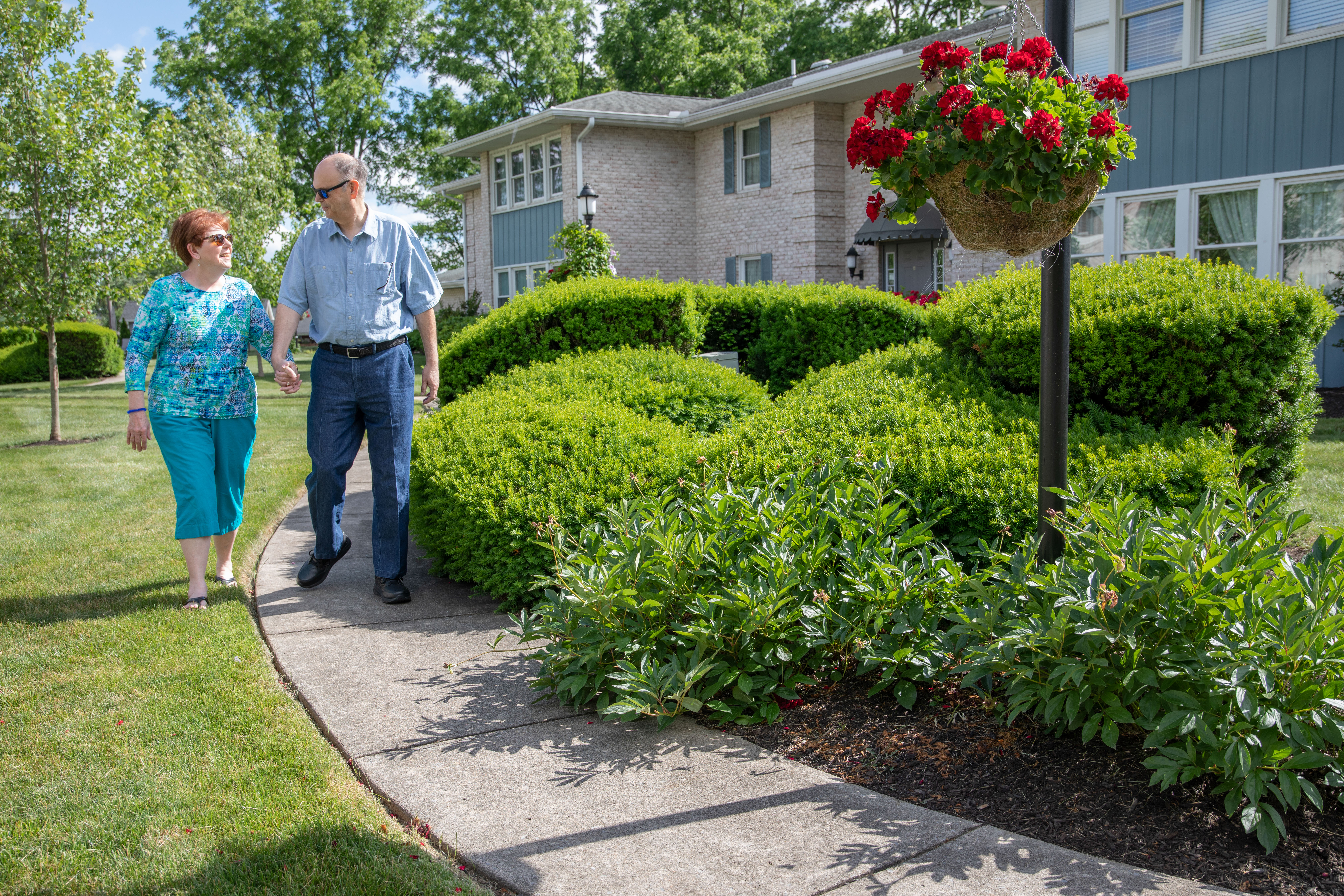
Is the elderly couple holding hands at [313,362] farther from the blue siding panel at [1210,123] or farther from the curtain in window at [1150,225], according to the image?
the curtain in window at [1150,225]

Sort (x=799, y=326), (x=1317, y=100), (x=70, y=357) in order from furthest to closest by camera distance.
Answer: (x=70, y=357) < (x=1317, y=100) < (x=799, y=326)

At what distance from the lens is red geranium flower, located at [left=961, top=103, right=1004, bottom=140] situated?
2.88 metres

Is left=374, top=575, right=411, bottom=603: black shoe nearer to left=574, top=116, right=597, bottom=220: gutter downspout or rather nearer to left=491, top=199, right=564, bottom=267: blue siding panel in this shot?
left=574, top=116, right=597, bottom=220: gutter downspout

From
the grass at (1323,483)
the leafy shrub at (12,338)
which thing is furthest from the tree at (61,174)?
the leafy shrub at (12,338)

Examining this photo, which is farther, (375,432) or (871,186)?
(871,186)

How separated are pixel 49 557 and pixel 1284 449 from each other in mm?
6996

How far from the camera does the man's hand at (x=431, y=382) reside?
5.07 meters

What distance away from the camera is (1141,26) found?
44.8 ft

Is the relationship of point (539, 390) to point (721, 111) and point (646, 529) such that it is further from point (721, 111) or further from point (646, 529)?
point (721, 111)

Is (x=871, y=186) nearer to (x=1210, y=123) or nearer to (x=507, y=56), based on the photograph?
(x=1210, y=123)

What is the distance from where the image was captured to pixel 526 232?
2623 cm

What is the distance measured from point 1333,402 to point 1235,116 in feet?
13.2

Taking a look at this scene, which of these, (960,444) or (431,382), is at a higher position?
(431,382)

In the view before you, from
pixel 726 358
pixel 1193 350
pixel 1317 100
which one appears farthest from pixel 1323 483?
pixel 1317 100
